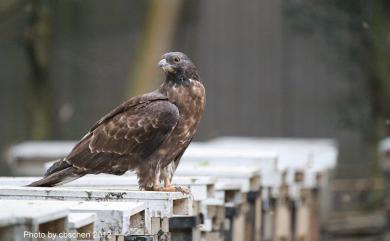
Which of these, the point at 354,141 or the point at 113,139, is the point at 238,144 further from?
the point at 113,139

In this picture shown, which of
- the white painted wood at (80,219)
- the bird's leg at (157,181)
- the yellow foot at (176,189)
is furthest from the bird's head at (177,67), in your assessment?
the white painted wood at (80,219)

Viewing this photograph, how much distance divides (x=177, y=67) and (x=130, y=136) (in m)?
0.60

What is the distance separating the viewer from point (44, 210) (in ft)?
19.5

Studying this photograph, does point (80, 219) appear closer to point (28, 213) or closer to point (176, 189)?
point (28, 213)

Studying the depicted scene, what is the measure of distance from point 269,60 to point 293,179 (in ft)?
22.6

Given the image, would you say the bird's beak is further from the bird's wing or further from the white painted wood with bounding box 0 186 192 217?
the white painted wood with bounding box 0 186 192 217

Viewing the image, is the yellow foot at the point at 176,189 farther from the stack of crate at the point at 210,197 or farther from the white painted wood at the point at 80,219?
the white painted wood at the point at 80,219

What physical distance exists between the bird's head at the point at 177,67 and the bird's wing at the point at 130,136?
0.69 ft

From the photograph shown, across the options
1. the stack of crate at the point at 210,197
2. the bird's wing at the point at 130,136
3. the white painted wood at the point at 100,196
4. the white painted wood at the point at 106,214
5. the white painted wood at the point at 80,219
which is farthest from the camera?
the bird's wing at the point at 130,136

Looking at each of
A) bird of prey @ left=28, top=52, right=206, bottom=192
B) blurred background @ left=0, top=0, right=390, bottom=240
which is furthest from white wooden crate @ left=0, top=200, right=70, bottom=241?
blurred background @ left=0, top=0, right=390, bottom=240

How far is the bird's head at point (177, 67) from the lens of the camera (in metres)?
9.17

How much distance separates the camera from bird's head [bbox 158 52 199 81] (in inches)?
361

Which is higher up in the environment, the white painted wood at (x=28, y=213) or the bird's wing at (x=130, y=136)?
the bird's wing at (x=130, y=136)

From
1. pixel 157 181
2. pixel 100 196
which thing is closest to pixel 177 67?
pixel 157 181
